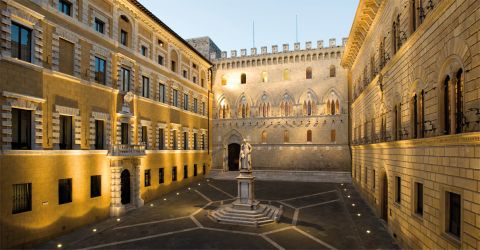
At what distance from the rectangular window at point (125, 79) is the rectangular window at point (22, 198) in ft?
33.6

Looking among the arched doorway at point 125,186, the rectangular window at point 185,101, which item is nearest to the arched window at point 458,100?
the arched doorway at point 125,186

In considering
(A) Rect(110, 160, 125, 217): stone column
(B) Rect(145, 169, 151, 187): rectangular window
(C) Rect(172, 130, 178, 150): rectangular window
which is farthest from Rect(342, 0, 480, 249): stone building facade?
(C) Rect(172, 130, 178, 150): rectangular window

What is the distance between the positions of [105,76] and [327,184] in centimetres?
2720

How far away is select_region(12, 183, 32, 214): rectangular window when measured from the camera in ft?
49.6

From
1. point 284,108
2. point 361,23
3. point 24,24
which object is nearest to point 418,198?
point 361,23

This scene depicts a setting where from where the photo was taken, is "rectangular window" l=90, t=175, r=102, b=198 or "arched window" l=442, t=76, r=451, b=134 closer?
"arched window" l=442, t=76, r=451, b=134

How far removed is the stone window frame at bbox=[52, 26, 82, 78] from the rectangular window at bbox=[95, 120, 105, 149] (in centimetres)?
376

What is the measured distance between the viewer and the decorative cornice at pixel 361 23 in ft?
69.6

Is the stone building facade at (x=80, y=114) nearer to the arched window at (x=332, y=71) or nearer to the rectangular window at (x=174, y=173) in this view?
the rectangular window at (x=174, y=173)

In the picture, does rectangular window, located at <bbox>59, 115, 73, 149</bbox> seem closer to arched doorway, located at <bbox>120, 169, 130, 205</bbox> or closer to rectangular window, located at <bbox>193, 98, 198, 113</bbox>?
arched doorway, located at <bbox>120, 169, 130, 205</bbox>

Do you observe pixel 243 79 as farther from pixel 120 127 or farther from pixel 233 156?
Answer: pixel 120 127

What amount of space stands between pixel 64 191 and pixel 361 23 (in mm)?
24601

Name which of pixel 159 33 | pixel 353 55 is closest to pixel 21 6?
pixel 159 33

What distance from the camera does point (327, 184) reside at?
3647cm
